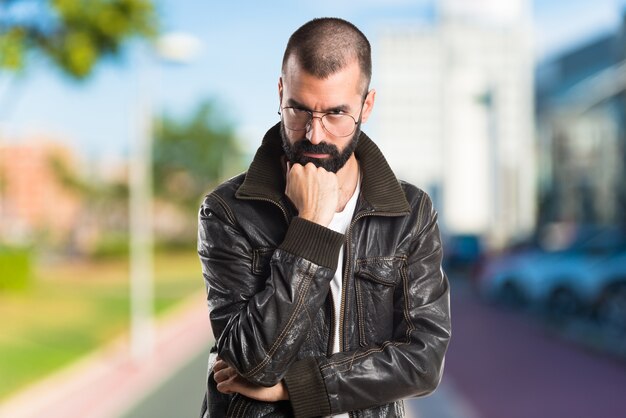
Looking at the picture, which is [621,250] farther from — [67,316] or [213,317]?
[213,317]

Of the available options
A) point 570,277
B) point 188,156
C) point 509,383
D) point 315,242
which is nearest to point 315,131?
point 315,242

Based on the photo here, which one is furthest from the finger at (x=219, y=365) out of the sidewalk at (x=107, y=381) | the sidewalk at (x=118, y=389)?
the sidewalk at (x=107, y=381)

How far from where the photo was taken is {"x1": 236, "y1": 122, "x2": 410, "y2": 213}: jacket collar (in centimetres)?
203

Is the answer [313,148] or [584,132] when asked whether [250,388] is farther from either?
[584,132]

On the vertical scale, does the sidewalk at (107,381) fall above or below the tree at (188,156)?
below

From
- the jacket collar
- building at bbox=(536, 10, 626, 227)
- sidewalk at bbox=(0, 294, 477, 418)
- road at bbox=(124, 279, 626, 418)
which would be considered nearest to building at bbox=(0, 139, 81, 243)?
building at bbox=(536, 10, 626, 227)

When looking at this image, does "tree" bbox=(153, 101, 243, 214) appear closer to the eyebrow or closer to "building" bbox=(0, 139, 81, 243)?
"building" bbox=(0, 139, 81, 243)

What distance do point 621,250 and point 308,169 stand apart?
48.6 ft

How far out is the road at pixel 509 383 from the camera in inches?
396

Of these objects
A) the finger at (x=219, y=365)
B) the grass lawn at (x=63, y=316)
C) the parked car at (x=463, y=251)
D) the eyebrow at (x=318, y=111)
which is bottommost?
Answer: the grass lawn at (x=63, y=316)

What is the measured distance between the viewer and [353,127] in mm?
1910

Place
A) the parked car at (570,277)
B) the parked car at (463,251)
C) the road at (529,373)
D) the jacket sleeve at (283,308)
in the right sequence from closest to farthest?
the jacket sleeve at (283,308) → the road at (529,373) → the parked car at (570,277) → the parked car at (463,251)

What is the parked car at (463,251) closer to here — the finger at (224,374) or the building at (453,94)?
the building at (453,94)

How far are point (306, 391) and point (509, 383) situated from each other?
10.6 m
